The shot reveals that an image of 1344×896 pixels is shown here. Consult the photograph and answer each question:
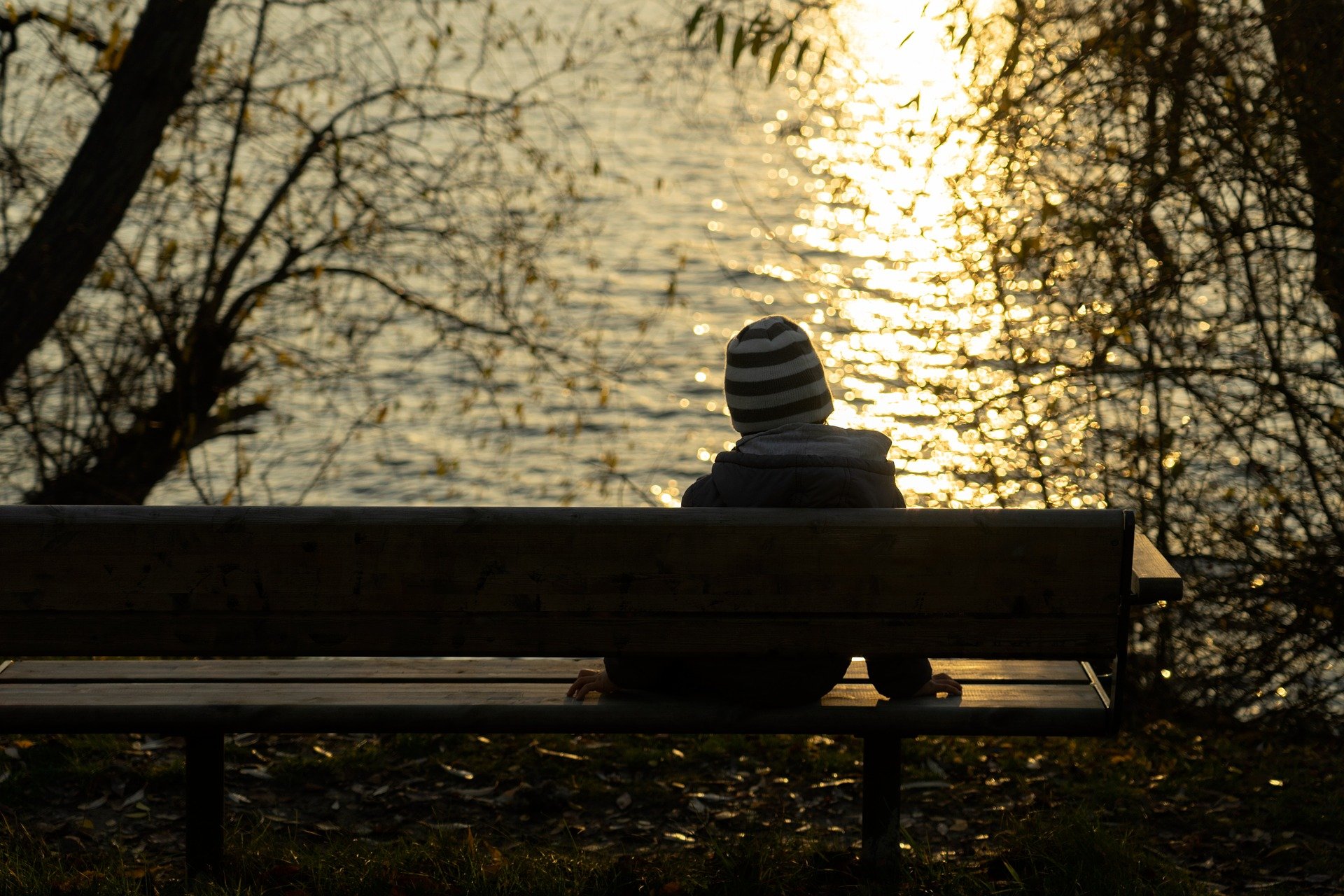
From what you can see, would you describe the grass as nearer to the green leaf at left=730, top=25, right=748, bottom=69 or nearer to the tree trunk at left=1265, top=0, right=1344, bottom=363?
the tree trunk at left=1265, top=0, right=1344, bottom=363

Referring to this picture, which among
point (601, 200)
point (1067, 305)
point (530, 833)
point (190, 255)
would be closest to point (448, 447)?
point (190, 255)

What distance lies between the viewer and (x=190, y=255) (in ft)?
22.4

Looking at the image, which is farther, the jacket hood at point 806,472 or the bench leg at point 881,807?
the bench leg at point 881,807

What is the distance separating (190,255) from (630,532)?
486cm

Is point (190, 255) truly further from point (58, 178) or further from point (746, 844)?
point (746, 844)

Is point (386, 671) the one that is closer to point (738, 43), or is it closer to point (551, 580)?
point (551, 580)

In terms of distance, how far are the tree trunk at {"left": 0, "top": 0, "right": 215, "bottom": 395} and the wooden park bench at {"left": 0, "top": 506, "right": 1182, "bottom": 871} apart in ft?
13.0

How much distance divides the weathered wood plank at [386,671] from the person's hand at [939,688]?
0.12 meters

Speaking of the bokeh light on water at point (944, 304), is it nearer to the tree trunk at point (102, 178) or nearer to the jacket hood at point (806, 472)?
the jacket hood at point (806, 472)

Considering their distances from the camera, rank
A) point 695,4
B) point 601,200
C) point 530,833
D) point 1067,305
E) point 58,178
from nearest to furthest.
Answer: point 530,833, point 1067,305, point 58,178, point 695,4, point 601,200

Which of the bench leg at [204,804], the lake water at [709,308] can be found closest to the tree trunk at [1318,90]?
the lake water at [709,308]

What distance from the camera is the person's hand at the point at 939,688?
2.94m

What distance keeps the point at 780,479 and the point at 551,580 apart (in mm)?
492

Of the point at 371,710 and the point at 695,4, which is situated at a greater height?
the point at 695,4
